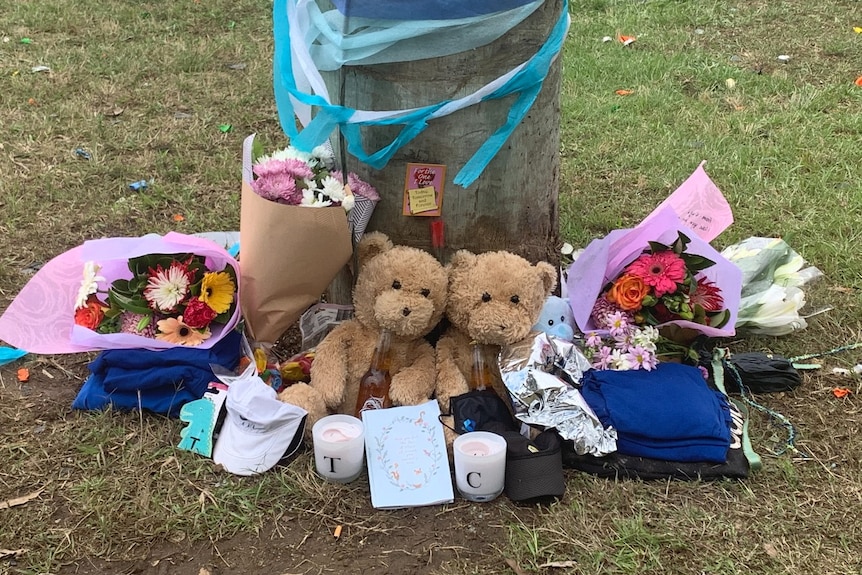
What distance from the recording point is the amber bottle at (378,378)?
255cm

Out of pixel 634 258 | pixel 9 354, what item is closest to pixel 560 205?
pixel 634 258

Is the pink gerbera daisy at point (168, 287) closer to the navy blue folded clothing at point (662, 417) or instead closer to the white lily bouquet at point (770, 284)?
the navy blue folded clothing at point (662, 417)

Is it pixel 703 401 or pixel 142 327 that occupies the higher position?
pixel 142 327

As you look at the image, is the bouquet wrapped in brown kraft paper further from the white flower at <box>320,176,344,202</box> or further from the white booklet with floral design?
the white booklet with floral design

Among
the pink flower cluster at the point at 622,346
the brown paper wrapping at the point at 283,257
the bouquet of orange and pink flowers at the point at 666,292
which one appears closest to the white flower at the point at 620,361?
the pink flower cluster at the point at 622,346

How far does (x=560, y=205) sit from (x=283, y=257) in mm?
1885

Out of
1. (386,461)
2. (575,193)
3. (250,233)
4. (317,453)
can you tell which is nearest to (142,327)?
(250,233)

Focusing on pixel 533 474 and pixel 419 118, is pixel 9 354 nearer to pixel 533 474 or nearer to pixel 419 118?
pixel 419 118

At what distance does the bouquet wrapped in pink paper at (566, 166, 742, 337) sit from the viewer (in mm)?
2602

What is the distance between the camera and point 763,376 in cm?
272

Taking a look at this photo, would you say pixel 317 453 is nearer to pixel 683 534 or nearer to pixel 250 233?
pixel 250 233

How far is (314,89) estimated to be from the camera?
2.48 meters

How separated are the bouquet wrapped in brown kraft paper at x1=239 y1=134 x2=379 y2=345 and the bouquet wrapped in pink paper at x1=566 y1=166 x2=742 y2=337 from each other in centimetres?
78

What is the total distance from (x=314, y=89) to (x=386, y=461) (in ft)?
3.80
